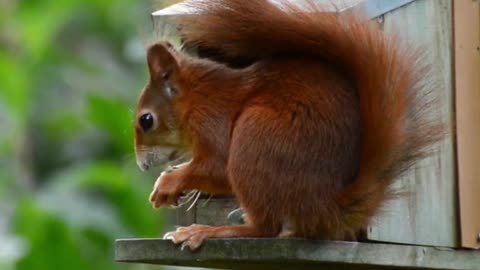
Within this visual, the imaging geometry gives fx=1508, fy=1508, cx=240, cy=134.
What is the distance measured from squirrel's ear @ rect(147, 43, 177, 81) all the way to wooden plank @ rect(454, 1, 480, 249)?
0.78 m

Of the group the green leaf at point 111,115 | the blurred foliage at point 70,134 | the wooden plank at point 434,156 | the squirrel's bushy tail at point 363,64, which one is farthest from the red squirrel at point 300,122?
the green leaf at point 111,115

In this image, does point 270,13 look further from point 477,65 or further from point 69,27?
point 69,27

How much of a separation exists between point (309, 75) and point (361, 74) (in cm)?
13

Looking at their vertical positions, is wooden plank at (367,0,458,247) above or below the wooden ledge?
above

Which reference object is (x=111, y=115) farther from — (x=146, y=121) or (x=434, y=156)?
(x=434, y=156)

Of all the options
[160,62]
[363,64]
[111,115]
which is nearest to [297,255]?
[363,64]

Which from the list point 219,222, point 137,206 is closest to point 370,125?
point 219,222

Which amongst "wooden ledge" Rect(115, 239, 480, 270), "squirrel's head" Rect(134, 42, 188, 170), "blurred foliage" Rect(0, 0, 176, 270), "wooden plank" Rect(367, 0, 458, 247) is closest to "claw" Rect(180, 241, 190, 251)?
"wooden ledge" Rect(115, 239, 480, 270)

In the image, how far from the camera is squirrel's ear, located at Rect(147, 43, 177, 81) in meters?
3.96

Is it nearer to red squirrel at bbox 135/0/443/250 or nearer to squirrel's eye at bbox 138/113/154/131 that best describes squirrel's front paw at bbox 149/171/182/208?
red squirrel at bbox 135/0/443/250

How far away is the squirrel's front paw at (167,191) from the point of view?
3898mm

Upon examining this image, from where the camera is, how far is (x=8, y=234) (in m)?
6.74

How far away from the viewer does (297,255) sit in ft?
12.2

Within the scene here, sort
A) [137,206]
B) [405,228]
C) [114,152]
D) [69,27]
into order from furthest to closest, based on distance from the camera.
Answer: [69,27] → [114,152] → [137,206] → [405,228]
